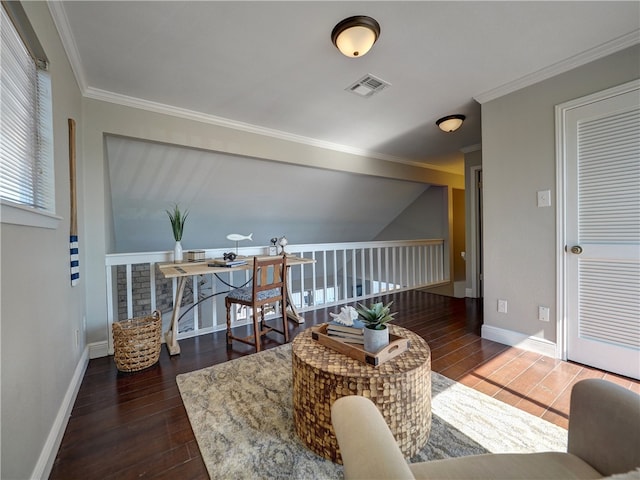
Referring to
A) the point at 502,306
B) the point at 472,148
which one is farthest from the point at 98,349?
the point at 472,148

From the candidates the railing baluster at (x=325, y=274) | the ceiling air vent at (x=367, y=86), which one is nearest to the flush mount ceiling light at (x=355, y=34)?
the ceiling air vent at (x=367, y=86)

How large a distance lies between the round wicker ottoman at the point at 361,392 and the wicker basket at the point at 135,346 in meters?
1.46

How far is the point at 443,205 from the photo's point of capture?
17.7 ft

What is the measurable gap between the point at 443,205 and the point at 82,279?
5419 mm

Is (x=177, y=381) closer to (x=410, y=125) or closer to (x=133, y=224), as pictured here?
(x=133, y=224)

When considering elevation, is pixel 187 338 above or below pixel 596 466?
below

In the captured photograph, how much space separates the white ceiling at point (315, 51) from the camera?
5.37 feet

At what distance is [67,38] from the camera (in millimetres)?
1787

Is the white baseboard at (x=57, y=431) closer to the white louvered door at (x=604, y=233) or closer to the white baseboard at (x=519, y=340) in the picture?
the white baseboard at (x=519, y=340)

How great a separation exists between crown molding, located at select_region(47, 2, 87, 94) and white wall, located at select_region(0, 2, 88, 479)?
0.06 meters

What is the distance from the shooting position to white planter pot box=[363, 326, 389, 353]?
1.33 metres

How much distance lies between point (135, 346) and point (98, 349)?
0.59 meters

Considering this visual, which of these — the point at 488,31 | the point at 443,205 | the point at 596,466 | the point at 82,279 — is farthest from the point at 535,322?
the point at 82,279

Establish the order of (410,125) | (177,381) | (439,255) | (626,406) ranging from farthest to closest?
(439,255) → (410,125) → (177,381) → (626,406)
